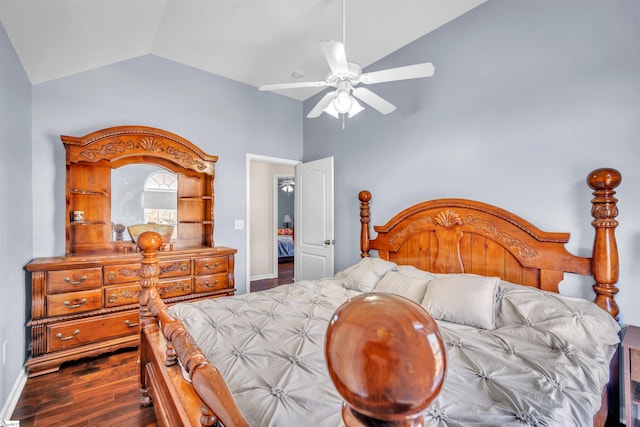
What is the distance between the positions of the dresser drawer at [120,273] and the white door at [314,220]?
82.0 inches

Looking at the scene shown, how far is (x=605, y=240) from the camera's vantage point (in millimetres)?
1804

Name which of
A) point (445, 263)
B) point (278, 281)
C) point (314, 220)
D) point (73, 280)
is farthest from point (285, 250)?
point (445, 263)

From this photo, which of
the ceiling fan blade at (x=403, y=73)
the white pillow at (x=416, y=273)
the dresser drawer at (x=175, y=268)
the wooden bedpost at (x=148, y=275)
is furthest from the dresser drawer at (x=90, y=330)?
the ceiling fan blade at (x=403, y=73)

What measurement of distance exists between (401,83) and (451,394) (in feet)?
9.56

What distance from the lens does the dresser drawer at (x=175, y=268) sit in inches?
116

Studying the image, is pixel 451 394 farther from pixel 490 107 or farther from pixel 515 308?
pixel 490 107

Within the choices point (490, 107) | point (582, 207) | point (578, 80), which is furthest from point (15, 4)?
point (582, 207)

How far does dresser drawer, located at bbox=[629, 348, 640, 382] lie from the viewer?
1531 millimetres

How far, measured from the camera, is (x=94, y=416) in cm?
192

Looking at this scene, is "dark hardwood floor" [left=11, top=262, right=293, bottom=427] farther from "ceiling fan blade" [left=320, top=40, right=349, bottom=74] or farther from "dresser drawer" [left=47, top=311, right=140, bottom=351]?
"ceiling fan blade" [left=320, top=40, right=349, bottom=74]

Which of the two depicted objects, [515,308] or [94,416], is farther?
[94,416]

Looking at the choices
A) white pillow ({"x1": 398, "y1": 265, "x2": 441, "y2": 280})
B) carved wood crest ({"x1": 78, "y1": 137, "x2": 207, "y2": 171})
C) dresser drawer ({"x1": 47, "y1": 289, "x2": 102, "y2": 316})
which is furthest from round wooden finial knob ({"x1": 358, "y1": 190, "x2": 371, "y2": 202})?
dresser drawer ({"x1": 47, "y1": 289, "x2": 102, "y2": 316})

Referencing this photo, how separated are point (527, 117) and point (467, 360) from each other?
1.90m

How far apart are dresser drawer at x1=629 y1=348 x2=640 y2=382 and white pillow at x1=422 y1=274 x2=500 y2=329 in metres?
0.65
